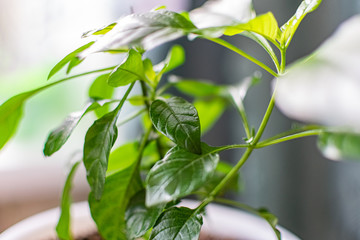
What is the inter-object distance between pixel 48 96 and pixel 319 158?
86 cm

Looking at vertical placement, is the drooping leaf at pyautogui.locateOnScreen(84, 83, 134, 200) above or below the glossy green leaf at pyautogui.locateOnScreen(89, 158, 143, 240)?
above

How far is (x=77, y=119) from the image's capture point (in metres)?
0.45

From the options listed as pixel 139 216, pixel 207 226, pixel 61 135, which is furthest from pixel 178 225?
pixel 207 226

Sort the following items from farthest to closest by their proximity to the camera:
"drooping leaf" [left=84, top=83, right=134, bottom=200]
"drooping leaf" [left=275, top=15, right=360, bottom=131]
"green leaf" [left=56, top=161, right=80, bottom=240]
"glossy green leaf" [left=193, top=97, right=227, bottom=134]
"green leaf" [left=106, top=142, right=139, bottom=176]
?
"glossy green leaf" [left=193, top=97, right=227, bottom=134] < "green leaf" [left=106, top=142, right=139, bottom=176] < "green leaf" [left=56, top=161, right=80, bottom=240] < "drooping leaf" [left=84, top=83, right=134, bottom=200] < "drooping leaf" [left=275, top=15, right=360, bottom=131]

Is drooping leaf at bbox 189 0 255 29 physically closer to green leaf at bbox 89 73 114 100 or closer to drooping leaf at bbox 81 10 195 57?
drooping leaf at bbox 81 10 195 57

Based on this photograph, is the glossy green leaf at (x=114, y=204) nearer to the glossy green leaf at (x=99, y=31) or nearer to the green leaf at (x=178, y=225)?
the green leaf at (x=178, y=225)

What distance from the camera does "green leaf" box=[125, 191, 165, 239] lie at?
0.45 meters

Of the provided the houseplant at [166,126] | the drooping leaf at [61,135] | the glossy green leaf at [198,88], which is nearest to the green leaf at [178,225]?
the houseplant at [166,126]

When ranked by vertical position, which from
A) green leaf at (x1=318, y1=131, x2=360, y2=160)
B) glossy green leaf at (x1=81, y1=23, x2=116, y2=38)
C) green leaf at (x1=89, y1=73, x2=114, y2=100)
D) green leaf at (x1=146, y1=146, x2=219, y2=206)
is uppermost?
glossy green leaf at (x1=81, y1=23, x2=116, y2=38)

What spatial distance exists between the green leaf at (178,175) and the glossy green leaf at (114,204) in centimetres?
14

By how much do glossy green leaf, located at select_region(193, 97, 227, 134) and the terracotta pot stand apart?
17cm

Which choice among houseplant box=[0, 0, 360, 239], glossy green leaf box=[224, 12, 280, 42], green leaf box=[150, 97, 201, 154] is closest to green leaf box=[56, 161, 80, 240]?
houseplant box=[0, 0, 360, 239]

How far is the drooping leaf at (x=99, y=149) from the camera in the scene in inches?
16.2

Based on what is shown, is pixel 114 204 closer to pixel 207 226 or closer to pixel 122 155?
pixel 122 155
